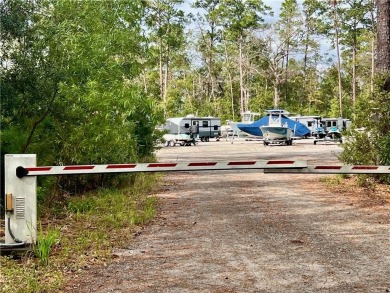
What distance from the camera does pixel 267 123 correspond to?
38.8m

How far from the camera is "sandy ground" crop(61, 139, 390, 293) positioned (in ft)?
15.1

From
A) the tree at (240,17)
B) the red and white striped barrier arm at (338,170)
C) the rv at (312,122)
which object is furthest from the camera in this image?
the tree at (240,17)

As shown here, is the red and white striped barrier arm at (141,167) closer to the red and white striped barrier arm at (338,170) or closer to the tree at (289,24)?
the red and white striped barrier arm at (338,170)

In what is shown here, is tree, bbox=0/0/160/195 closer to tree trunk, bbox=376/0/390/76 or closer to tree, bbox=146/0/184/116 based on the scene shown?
tree trunk, bbox=376/0/390/76

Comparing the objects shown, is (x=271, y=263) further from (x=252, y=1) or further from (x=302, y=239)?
(x=252, y=1)

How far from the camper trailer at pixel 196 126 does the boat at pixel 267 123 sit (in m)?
3.75

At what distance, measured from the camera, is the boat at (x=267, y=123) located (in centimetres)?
3900

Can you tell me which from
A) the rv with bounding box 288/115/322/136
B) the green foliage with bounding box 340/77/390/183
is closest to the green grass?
the green foliage with bounding box 340/77/390/183

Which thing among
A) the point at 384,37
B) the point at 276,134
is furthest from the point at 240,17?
the point at 384,37

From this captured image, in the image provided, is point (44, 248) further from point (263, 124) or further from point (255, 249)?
point (263, 124)

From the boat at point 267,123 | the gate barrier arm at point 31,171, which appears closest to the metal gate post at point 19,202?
the gate barrier arm at point 31,171

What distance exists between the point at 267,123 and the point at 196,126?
6383 millimetres

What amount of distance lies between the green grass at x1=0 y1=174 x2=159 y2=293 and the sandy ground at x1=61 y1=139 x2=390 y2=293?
0.22 m

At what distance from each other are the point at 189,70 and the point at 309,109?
16.7m
